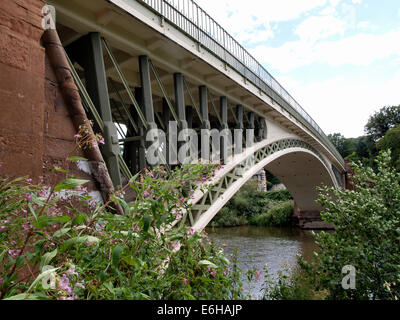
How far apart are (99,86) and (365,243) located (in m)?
4.30

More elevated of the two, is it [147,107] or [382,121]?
[382,121]

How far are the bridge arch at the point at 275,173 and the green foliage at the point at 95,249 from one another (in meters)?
3.97

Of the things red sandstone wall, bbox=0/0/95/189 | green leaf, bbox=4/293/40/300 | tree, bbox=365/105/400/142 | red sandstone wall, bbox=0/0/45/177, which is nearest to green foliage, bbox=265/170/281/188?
tree, bbox=365/105/400/142

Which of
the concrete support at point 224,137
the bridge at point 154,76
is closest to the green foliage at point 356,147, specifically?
the bridge at point 154,76

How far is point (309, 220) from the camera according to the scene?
2908 cm

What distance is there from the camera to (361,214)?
4.08 metres

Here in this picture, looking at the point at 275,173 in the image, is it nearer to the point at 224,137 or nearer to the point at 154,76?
the point at 224,137

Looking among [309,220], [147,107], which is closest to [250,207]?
[309,220]

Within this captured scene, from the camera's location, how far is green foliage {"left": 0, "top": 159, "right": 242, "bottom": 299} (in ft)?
4.50

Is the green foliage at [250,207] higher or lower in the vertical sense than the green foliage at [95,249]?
lower

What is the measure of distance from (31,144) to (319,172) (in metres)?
25.8

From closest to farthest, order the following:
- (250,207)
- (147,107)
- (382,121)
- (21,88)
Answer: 1. (21,88)
2. (147,107)
3. (250,207)
4. (382,121)

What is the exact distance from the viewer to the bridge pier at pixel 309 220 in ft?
93.2

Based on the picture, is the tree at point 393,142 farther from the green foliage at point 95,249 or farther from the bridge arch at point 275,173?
the green foliage at point 95,249
